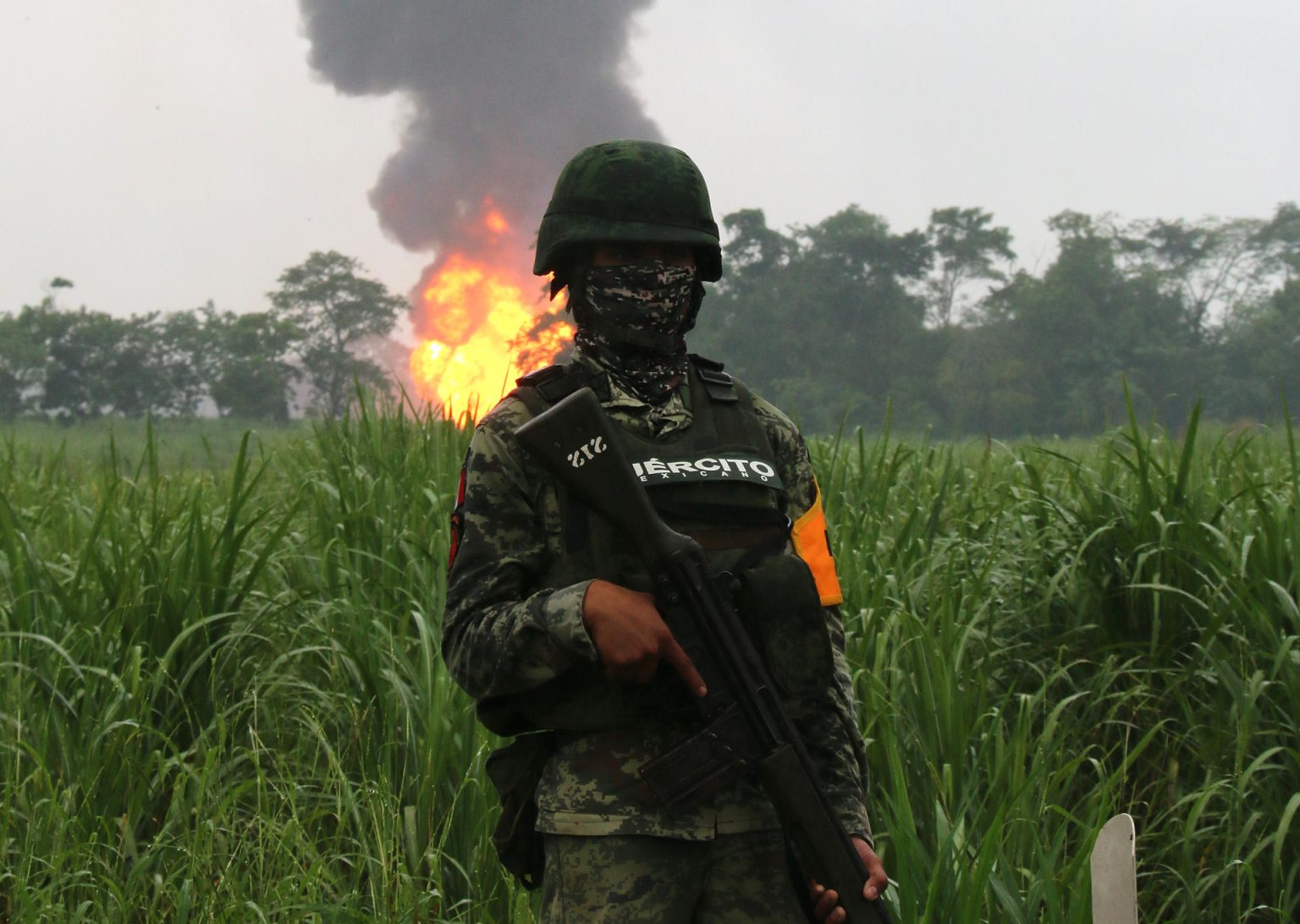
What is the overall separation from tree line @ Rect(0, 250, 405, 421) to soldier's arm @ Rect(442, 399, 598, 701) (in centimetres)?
4999

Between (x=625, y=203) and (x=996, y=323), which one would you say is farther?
(x=996, y=323)

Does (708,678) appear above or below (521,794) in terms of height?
above

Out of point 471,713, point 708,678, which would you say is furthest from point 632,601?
point 471,713

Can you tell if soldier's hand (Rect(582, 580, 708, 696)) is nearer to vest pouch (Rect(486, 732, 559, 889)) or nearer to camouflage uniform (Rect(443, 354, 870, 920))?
camouflage uniform (Rect(443, 354, 870, 920))

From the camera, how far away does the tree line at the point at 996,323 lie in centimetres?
5344

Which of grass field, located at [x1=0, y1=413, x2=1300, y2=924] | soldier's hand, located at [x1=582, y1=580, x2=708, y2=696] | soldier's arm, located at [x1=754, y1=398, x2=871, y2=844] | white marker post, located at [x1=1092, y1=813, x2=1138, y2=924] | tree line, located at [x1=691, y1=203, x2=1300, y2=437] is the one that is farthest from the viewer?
tree line, located at [x1=691, y1=203, x2=1300, y2=437]

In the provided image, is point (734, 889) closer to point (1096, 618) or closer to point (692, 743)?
point (692, 743)

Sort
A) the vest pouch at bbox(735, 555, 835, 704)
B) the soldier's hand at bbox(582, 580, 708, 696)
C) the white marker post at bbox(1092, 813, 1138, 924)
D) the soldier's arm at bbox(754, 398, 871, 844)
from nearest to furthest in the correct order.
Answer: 1. the white marker post at bbox(1092, 813, 1138, 924)
2. the soldier's hand at bbox(582, 580, 708, 696)
3. the vest pouch at bbox(735, 555, 835, 704)
4. the soldier's arm at bbox(754, 398, 871, 844)

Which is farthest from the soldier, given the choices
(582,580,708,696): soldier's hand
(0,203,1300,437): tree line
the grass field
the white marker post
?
(0,203,1300,437): tree line

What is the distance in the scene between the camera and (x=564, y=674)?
5.65 ft

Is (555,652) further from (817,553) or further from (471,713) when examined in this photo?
(471,713)

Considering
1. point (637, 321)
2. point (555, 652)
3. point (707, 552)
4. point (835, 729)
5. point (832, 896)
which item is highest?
point (637, 321)

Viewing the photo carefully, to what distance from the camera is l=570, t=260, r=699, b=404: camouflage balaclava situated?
1844 mm

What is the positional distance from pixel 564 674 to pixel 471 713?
4.77 ft
